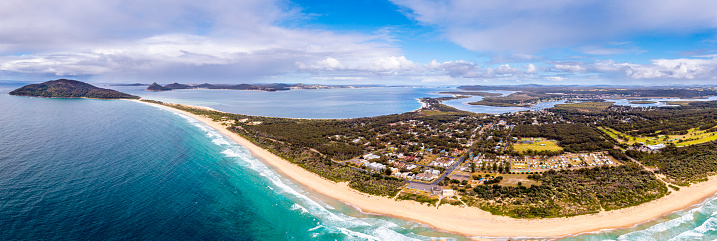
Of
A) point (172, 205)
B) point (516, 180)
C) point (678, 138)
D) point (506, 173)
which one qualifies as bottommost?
point (516, 180)

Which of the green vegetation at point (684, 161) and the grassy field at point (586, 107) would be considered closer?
the green vegetation at point (684, 161)

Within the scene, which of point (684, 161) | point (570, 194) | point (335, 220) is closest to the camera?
point (335, 220)

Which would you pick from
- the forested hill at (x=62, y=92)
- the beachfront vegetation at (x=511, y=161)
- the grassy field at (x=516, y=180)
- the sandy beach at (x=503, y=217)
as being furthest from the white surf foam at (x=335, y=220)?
the forested hill at (x=62, y=92)

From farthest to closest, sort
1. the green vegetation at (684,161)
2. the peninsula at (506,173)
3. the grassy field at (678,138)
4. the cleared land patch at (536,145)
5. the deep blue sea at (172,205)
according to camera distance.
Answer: the grassy field at (678,138)
the cleared land patch at (536,145)
the green vegetation at (684,161)
the peninsula at (506,173)
the deep blue sea at (172,205)

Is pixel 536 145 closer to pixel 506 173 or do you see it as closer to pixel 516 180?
pixel 506 173

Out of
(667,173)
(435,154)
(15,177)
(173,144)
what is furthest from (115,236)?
(667,173)

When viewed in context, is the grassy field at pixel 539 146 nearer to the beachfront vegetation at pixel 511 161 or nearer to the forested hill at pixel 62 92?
the beachfront vegetation at pixel 511 161

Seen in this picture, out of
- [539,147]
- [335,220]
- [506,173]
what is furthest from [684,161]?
[335,220]
